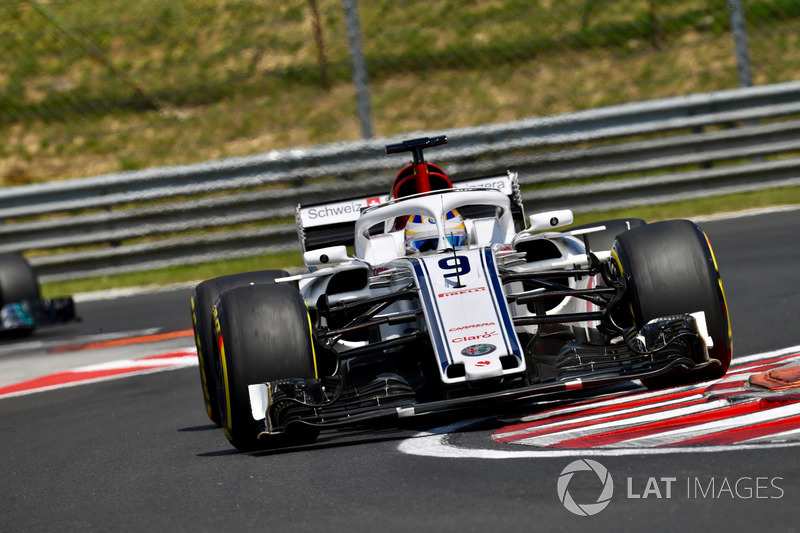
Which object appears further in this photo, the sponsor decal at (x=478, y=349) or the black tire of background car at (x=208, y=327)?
the black tire of background car at (x=208, y=327)

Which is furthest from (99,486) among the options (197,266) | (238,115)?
(238,115)

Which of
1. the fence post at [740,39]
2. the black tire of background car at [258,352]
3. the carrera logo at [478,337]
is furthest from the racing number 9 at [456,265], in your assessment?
the fence post at [740,39]

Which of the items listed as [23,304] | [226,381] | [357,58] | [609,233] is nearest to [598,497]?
[226,381]

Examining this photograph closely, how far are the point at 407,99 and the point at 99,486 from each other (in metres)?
15.2

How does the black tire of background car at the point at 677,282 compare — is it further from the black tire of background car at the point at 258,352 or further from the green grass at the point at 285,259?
the green grass at the point at 285,259

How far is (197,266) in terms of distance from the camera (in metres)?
13.0

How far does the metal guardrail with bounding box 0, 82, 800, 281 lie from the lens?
12789 millimetres

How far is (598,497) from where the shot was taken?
3551mm

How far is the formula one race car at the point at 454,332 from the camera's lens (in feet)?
16.5

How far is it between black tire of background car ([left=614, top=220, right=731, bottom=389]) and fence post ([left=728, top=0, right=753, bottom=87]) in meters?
7.83

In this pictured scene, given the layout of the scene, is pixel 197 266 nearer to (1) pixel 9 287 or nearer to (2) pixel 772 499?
(1) pixel 9 287

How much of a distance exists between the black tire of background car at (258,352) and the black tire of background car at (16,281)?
20.2ft

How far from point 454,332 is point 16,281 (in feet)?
→ 22.2

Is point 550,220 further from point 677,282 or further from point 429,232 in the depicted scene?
point 677,282
